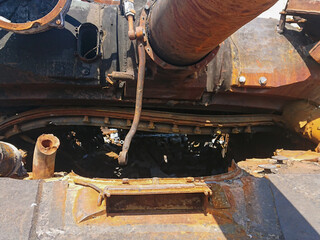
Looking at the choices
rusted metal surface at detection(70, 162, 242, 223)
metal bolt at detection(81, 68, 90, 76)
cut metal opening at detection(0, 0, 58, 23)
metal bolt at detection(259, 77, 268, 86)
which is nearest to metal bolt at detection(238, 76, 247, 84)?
metal bolt at detection(259, 77, 268, 86)

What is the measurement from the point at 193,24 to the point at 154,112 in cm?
216

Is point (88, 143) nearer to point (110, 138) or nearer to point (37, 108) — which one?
point (110, 138)

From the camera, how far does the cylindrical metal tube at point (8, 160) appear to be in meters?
2.56

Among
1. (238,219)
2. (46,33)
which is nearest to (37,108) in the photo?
(46,33)

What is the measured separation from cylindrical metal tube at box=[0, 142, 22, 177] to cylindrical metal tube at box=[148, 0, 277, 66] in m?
1.60

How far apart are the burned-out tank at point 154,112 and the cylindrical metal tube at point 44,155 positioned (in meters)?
0.01

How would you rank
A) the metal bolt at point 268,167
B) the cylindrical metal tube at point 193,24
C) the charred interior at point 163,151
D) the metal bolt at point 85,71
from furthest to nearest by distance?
1. the charred interior at point 163,151
2. the metal bolt at point 85,71
3. the metal bolt at point 268,167
4. the cylindrical metal tube at point 193,24

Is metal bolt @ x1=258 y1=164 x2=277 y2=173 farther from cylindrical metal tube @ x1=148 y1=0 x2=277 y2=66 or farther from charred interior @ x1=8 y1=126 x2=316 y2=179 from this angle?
charred interior @ x1=8 y1=126 x2=316 y2=179

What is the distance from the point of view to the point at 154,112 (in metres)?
4.16

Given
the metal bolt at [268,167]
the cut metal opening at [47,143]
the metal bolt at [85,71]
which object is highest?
the metal bolt at [85,71]

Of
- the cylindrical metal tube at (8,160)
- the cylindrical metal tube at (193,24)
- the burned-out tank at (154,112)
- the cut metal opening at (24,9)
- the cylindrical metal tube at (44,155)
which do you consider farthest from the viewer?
the cut metal opening at (24,9)

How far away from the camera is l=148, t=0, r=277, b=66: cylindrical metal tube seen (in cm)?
161

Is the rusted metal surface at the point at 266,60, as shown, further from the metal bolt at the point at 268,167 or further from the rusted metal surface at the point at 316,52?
the metal bolt at the point at 268,167

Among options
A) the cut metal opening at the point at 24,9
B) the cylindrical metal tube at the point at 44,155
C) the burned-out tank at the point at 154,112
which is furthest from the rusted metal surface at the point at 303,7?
the cylindrical metal tube at the point at 44,155
